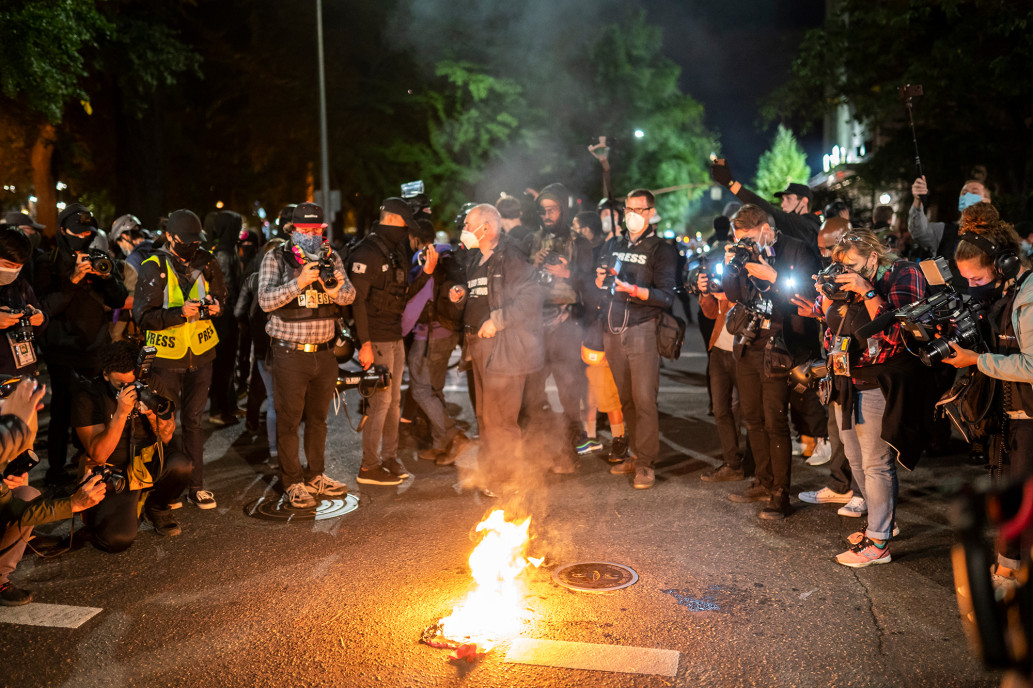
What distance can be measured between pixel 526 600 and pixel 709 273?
2.80 metres

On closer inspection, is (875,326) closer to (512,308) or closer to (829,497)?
(829,497)

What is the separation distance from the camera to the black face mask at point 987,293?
455 cm

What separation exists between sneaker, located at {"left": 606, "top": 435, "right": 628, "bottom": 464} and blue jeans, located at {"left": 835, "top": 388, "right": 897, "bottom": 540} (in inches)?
98.5

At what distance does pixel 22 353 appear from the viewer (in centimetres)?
569

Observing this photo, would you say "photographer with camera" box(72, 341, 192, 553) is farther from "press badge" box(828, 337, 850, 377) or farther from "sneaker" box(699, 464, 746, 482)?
"press badge" box(828, 337, 850, 377)

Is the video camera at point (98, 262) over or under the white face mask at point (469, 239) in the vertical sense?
under

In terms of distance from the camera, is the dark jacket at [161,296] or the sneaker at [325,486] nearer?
the dark jacket at [161,296]

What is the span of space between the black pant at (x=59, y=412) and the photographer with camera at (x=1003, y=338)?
612cm

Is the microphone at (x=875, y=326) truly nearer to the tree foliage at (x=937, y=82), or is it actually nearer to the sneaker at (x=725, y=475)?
the sneaker at (x=725, y=475)

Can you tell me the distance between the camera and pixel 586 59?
3356 centimetres

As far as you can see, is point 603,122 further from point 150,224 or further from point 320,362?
point 320,362

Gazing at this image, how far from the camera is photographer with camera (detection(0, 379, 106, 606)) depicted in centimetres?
346


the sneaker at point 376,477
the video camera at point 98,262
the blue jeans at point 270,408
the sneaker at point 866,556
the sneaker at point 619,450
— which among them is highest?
the video camera at point 98,262

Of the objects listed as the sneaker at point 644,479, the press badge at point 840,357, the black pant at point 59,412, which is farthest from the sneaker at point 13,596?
the press badge at point 840,357
